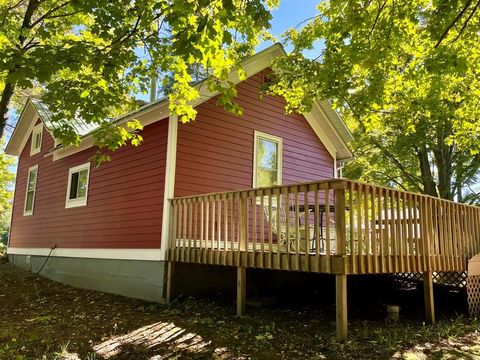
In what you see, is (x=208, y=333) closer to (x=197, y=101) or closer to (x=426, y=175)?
(x=197, y=101)

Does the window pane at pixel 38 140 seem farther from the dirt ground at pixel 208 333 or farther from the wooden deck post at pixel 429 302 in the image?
the wooden deck post at pixel 429 302

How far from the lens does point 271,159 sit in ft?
32.9

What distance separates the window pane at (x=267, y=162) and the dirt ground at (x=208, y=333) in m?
3.09

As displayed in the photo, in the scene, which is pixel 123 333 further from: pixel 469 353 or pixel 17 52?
pixel 469 353

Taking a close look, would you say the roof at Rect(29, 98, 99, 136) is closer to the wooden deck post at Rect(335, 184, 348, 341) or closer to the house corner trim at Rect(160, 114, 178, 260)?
the house corner trim at Rect(160, 114, 178, 260)

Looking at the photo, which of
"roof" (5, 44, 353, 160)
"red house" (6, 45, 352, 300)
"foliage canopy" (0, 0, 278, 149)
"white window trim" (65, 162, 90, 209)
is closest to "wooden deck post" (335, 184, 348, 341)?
"foliage canopy" (0, 0, 278, 149)

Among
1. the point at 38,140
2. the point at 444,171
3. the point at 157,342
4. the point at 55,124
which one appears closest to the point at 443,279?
the point at 157,342

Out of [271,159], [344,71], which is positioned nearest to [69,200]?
[271,159]

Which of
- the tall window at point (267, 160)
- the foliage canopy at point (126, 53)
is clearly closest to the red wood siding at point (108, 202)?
the foliage canopy at point (126, 53)

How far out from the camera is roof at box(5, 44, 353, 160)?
8.38m

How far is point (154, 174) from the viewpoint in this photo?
27.8ft

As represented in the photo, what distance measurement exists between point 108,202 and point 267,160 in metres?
3.94

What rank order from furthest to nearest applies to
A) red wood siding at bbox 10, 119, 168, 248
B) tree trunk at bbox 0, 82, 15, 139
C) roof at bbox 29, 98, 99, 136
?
roof at bbox 29, 98, 99, 136
red wood siding at bbox 10, 119, 168, 248
tree trunk at bbox 0, 82, 15, 139

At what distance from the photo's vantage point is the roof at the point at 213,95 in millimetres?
8375
